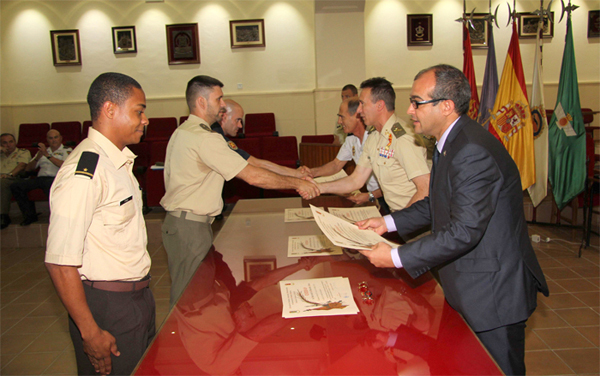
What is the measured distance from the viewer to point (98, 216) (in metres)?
1.44

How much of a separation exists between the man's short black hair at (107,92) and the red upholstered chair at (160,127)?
6133 millimetres

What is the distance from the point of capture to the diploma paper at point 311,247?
6.14 ft

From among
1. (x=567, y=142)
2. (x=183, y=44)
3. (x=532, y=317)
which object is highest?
(x=183, y=44)

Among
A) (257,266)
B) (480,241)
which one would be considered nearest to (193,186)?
(257,266)

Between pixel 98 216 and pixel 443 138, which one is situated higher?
pixel 443 138

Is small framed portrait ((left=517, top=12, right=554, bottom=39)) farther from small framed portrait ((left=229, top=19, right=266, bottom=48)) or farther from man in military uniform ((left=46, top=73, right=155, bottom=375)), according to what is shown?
man in military uniform ((left=46, top=73, right=155, bottom=375))

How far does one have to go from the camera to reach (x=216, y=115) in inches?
99.3

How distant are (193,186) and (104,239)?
91cm

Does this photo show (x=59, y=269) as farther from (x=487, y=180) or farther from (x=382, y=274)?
(x=487, y=180)

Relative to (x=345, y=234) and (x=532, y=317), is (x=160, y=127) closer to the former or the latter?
(x=532, y=317)

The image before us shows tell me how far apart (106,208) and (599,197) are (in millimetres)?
5771

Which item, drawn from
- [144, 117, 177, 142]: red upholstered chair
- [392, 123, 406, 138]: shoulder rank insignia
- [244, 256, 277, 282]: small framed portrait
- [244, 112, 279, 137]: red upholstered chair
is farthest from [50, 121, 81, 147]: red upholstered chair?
[244, 256, 277, 282]: small framed portrait

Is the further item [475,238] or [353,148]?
[353,148]

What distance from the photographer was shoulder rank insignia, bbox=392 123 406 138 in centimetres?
247
